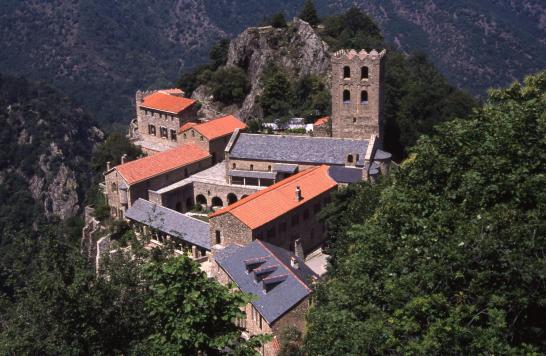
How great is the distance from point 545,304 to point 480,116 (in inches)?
394

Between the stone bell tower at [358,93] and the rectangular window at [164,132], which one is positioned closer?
the stone bell tower at [358,93]

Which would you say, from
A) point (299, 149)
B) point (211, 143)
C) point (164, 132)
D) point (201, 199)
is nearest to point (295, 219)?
point (299, 149)

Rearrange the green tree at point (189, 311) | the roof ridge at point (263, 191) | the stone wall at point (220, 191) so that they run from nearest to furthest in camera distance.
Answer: the green tree at point (189, 311) → the roof ridge at point (263, 191) → the stone wall at point (220, 191)

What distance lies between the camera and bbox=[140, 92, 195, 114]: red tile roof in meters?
68.4

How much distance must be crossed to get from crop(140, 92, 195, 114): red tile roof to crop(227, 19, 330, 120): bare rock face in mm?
9700

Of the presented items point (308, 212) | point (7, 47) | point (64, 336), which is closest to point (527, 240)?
point (64, 336)

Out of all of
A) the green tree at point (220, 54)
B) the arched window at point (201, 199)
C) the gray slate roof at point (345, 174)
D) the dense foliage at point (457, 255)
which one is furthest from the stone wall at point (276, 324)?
the green tree at point (220, 54)

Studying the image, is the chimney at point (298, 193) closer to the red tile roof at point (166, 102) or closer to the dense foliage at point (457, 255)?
the dense foliage at point (457, 255)

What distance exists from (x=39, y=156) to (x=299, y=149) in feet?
226

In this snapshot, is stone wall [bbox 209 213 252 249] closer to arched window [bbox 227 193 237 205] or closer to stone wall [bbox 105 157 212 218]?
arched window [bbox 227 193 237 205]

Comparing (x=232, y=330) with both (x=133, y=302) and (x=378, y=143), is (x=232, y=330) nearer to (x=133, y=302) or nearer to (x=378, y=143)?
(x=133, y=302)

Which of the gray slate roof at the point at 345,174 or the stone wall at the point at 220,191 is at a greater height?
the gray slate roof at the point at 345,174

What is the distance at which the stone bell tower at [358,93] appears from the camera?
56219 mm

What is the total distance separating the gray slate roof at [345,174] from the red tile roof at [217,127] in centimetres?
1265
